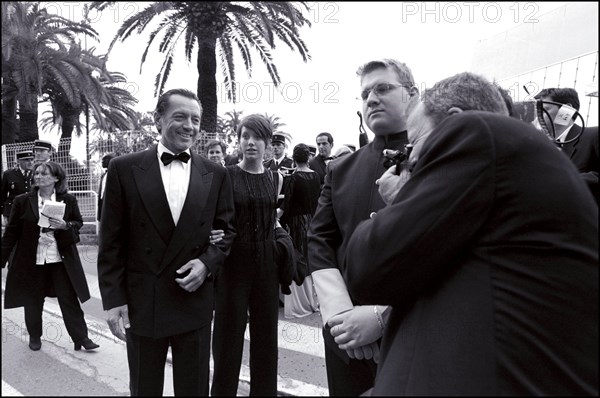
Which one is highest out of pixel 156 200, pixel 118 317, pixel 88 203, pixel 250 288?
pixel 156 200

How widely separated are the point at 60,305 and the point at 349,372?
3579mm

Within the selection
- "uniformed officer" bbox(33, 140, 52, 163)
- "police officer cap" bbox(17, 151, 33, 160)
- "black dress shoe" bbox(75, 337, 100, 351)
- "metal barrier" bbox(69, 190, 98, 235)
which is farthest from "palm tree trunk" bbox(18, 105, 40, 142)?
"black dress shoe" bbox(75, 337, 100, 351)

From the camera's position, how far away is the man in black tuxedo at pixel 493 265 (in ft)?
3.06

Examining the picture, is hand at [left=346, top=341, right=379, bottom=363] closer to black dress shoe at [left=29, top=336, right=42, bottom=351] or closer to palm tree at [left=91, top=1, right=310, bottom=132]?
black dress shoe at [left=29, top=336, right=42, bottom=351]

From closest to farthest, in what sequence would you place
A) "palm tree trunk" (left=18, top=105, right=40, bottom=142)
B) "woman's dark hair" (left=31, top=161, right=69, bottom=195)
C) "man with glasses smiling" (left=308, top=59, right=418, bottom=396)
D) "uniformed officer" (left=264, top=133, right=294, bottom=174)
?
1. "man with glasses smiling" (left=308, top=59, right=418, bottom=396)
2. "woman's dark hair" (left=31, top=161, right=69, bottom=195)
3. "uniformed officer" (left=264, top=133, right=294, bottom=174)
4. "palm tree trunk" (left=18, top=105, right=40, bottom=142)

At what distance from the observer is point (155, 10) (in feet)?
38.0

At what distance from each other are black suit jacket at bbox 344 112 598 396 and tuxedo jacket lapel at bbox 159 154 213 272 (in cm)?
156

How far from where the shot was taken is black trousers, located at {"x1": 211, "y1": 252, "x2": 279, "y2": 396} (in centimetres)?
314

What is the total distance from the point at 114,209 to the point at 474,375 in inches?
76.3

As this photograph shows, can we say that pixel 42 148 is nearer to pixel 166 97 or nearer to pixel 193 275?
pixel 166 97

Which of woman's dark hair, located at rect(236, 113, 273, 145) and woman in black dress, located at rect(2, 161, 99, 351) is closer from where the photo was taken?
woman's dark hair, located at rect(236, 113, 273, 145)

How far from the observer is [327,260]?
1.99m

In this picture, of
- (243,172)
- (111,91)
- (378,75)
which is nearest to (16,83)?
(111,91)

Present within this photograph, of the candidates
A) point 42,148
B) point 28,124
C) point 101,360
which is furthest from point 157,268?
point 28,124
